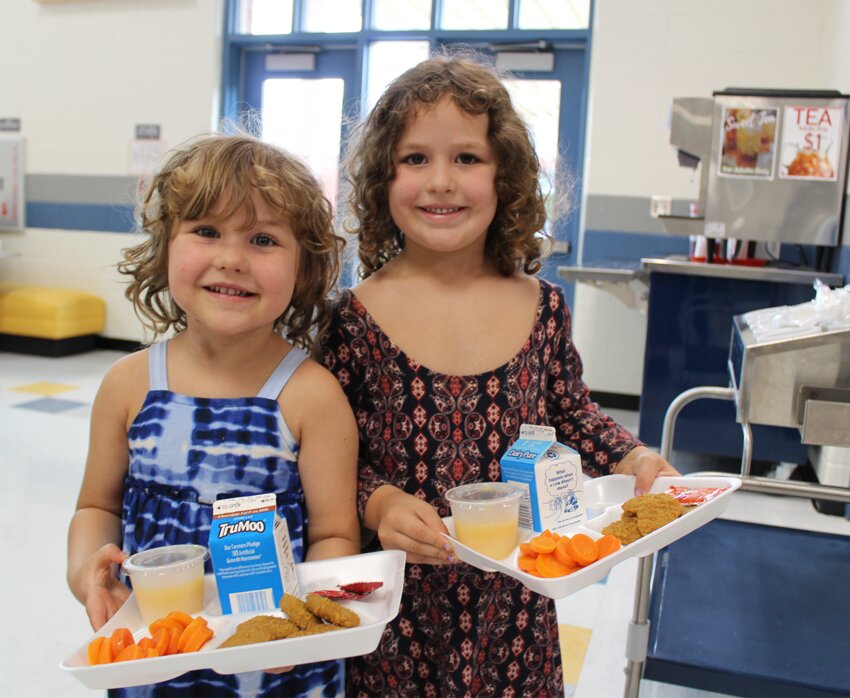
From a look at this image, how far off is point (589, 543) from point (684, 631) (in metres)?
0.61

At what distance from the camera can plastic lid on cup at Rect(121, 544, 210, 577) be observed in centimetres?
86

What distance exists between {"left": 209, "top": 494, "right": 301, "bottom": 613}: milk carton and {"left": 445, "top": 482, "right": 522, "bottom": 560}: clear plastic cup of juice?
221mm

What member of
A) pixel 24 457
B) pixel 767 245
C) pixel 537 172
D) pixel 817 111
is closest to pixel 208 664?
pixel 537 172

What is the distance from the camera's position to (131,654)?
0.77 meters

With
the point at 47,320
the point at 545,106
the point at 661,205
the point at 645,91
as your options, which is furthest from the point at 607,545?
the point at 47,320

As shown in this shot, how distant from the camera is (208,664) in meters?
0.78

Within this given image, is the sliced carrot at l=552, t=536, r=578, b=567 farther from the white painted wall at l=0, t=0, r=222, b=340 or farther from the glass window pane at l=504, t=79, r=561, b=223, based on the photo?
the white painted wall at l=0, t=0, r=222, b=340

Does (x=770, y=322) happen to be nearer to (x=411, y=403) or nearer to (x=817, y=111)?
(x=411, y=403)

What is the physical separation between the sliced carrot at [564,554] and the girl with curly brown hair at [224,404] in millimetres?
275

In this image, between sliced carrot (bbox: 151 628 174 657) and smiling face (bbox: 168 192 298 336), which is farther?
smiling face (bbox: 168 192 298 336)

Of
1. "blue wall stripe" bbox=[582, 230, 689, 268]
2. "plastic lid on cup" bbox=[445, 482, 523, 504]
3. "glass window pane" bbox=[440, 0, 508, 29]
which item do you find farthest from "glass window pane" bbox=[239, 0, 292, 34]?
"plastic lid on cup" bbox=[445, 482, 523, 504]

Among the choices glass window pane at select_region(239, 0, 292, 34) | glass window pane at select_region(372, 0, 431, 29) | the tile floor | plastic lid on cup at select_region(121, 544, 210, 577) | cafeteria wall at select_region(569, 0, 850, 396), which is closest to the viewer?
plastic lid on cup at select_region(121, 544, 210, 577)

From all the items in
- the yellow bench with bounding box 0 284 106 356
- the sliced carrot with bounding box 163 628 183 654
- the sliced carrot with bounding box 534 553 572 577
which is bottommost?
the yellow bench with bounding box 0 284 106 356

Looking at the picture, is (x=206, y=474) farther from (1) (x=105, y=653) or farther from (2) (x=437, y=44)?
(2) (x=437, y=44)
